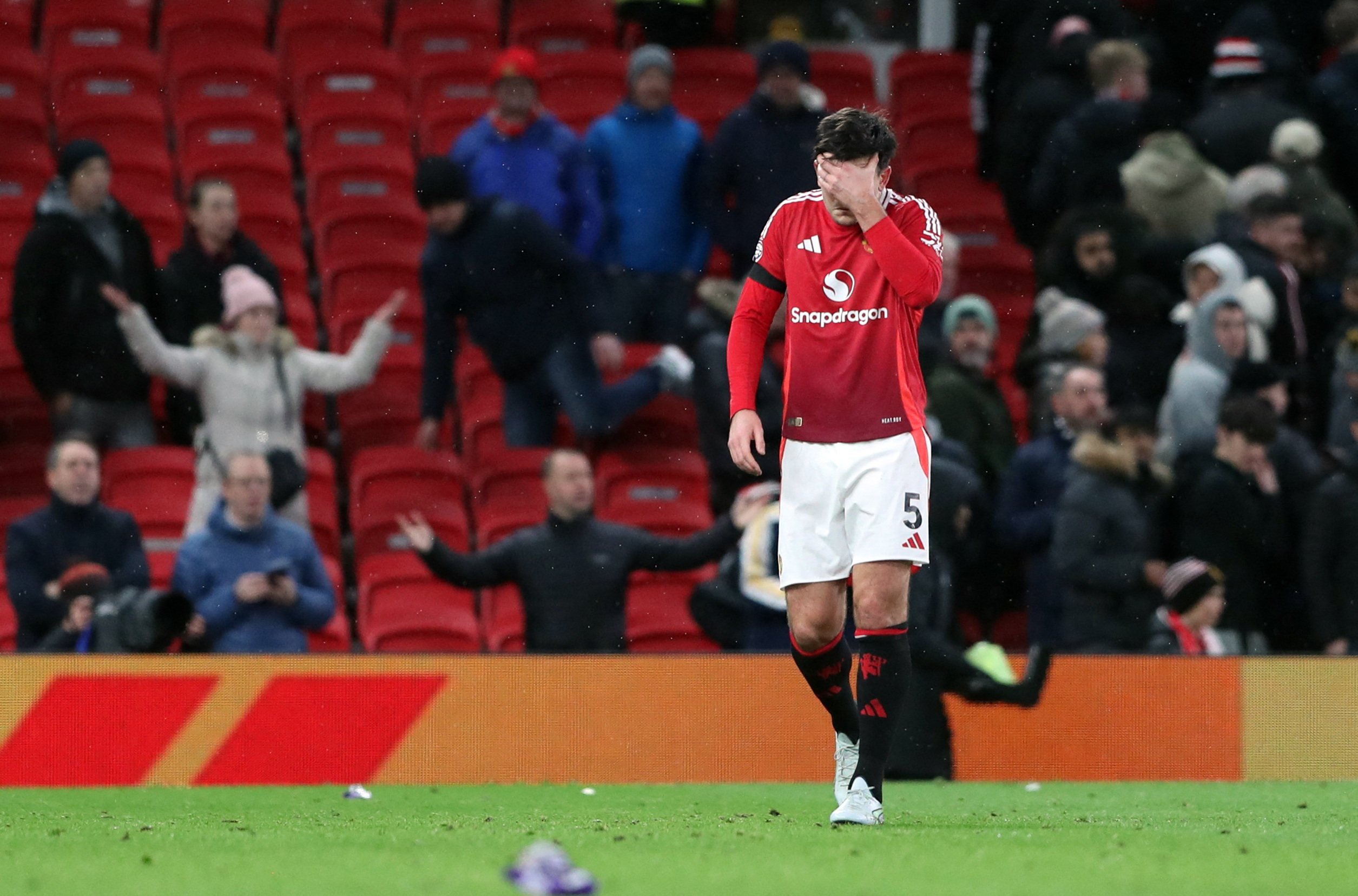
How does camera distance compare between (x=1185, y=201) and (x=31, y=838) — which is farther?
(x=1185, y=201)

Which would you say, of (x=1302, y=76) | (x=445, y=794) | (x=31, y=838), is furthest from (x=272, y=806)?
(x=1302, y=76)

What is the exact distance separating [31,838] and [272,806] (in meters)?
1.58

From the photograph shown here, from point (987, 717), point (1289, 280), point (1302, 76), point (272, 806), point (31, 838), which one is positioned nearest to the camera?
point (31, 838)

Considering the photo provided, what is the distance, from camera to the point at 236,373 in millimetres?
10922

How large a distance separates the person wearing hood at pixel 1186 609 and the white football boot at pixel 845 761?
371 cm

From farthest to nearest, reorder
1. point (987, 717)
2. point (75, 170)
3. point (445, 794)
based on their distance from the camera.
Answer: point (75, 170) < point (987, 717) < point (445, 794)

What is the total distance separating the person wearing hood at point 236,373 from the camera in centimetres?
1075

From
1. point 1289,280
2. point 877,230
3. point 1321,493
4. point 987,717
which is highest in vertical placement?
point 877,230

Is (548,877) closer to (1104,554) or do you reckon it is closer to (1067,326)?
(1104,554)

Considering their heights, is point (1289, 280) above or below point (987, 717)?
above

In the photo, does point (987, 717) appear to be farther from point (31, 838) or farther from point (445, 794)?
point (31, 838)

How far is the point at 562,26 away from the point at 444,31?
2.75 ft

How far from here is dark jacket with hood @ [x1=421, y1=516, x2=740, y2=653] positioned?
386 inches

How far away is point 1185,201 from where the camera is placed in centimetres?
1269
